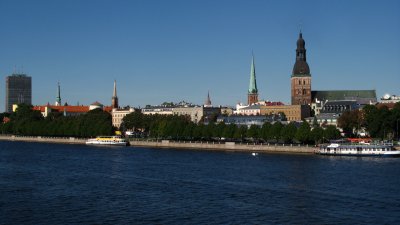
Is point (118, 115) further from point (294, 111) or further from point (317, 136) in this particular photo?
point (317, 136)

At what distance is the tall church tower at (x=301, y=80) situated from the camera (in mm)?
129250

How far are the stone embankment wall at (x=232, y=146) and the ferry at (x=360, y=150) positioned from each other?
3.40m

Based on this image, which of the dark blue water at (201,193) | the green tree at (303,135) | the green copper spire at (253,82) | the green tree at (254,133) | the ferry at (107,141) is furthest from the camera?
the green copper spire at (253,82)

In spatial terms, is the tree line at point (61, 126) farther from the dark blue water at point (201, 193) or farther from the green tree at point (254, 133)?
the dark blue water at point (201, 193)

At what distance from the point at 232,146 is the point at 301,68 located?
50.9 meters

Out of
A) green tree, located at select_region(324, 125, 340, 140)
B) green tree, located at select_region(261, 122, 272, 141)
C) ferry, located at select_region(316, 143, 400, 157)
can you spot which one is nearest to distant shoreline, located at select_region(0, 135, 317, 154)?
ferry, located at select_region(316, 143, 400, 157)

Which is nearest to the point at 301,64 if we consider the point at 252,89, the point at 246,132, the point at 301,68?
the point at 301,68

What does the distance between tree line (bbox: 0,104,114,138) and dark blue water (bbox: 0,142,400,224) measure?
5797 centimetres

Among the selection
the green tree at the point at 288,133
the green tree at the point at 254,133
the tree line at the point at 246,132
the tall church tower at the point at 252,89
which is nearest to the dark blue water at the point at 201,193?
the tree line at the point at 246,132

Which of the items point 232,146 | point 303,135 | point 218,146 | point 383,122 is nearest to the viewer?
point 383,122

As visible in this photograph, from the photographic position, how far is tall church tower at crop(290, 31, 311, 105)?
129 metres

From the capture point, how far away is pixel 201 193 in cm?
3769

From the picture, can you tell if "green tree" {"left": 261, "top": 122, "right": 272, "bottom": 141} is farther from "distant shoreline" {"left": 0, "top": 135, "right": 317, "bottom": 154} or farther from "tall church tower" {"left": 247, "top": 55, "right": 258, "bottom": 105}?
"tall church tower" {"left": 247, "top": 55, "right": 258, "bottom": 105}

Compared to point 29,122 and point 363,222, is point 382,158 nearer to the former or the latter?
point 363,222
